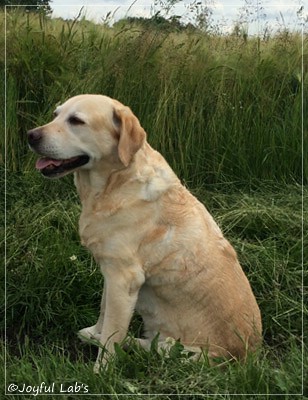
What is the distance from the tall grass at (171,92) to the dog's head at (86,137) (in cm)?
197

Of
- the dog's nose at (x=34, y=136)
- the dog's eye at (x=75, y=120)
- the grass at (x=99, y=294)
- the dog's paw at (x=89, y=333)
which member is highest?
the dog's eye at (x=75, y=120)

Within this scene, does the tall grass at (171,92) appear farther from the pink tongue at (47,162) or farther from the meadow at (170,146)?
the pink tongue at (47,162)

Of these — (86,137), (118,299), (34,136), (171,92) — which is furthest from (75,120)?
(171,92)

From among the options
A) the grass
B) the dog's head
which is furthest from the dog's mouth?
the grass

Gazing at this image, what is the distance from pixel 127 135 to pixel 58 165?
36cm

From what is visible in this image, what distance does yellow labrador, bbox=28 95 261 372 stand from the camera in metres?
3.03

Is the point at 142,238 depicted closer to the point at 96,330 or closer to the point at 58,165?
the point at 58,165

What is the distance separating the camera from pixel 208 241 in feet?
10.4

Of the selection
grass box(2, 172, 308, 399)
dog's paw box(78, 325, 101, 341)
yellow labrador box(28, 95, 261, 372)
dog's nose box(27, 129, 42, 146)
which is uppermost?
dog's nose box(27, 129, 42, 146)

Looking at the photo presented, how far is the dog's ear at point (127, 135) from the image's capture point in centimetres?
300

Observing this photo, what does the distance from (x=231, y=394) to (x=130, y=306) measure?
65 centimetres

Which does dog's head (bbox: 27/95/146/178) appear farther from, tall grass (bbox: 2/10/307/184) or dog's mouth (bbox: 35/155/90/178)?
tall grass (bbox: 2/10/307/184)

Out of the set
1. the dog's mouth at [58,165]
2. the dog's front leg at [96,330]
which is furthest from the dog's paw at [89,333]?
the dog's mouth at [58,165]

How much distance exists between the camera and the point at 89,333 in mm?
3508
